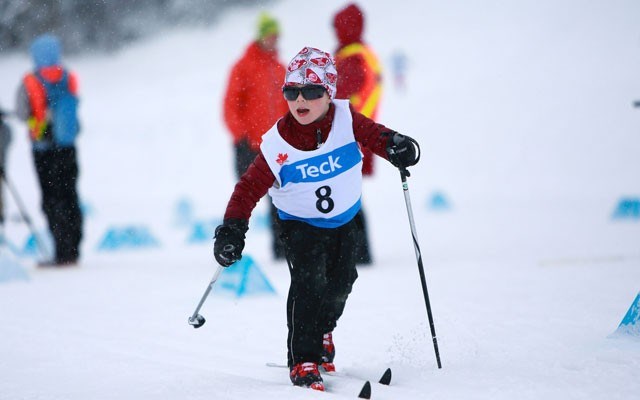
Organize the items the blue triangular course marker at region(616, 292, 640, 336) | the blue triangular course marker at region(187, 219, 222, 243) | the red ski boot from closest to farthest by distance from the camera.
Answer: the red ski boot
the blue triangular course marker at region(616, 292, 640, 336)
the blue triangular course marker at region(187, 219, 222, 243)

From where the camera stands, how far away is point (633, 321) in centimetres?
385

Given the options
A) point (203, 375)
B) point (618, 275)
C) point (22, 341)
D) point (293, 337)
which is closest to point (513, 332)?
point (293, 337)

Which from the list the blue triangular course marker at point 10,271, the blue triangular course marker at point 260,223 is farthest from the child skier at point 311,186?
the blue triangular course marker at point 260,223

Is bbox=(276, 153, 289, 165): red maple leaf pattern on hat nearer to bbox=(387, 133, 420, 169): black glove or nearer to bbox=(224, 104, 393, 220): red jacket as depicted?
bbox=(224, 104, 393, 220): red jacket

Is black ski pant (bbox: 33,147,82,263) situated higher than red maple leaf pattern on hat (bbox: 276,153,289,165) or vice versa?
red maple leaf pattern on hat (bbox: 276,153,289,165)

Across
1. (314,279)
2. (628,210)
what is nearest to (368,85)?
(314,279)

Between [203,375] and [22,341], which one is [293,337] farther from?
[22,341]

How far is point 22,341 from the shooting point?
4.33 metres

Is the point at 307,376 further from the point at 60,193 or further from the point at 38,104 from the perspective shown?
the point at 38,104

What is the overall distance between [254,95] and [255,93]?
22 mm

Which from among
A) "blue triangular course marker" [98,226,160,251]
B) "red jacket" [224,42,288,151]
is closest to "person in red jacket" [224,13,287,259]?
"red jacket" [224,42,288,151]

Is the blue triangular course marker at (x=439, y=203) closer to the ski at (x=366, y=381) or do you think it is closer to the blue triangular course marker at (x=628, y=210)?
the blue triangular course marker at (x=628, y=210)

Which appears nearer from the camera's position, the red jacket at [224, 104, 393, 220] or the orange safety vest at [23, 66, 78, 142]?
the red jacket at [224, 104, 393, 220]

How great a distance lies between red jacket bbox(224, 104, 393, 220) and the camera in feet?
11.3
